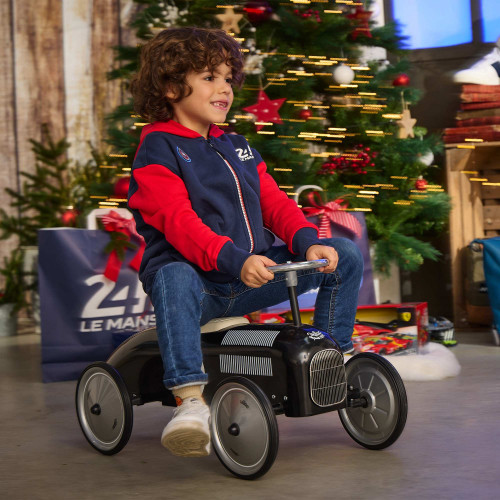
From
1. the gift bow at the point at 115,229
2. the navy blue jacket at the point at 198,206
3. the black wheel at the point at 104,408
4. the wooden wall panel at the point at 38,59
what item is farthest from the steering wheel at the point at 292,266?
the wooden wall panel at the point at 38,59

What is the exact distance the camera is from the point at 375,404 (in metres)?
1.71

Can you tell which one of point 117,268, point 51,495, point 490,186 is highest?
point 490,186

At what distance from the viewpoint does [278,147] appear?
10.2 ft

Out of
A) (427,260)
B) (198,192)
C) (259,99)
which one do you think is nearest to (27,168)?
(259,99)

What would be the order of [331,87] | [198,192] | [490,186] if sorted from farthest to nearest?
[490,186]
[331,87]
[198,192]

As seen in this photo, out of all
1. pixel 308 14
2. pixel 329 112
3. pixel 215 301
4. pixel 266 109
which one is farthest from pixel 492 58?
pixel 215 301

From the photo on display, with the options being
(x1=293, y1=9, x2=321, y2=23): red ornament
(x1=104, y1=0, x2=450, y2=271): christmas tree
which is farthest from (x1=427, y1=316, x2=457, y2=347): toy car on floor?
(x1=293, y1=9, x2=321, y2=23): red ornament

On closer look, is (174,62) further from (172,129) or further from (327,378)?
(327,378)

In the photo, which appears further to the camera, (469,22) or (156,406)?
(469,22)

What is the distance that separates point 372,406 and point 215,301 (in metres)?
0.40

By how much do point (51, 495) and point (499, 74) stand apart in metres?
2.72

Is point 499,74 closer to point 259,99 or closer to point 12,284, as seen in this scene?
point 259,99

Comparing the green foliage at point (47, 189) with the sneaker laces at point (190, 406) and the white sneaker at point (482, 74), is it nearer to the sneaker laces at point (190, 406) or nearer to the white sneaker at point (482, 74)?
the white sneaker at point (482, 74)

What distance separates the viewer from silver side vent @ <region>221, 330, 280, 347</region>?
162 cm
